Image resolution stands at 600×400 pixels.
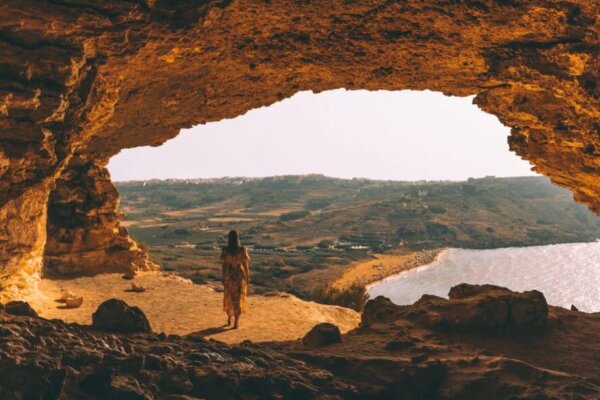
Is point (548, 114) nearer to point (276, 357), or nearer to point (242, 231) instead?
point (276, 357)

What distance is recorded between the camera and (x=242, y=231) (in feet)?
178

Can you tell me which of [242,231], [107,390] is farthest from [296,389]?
[242,231]

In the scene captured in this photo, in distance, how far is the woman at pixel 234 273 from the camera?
1204 cm

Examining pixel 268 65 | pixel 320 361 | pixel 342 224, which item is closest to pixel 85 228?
pixel 268 65

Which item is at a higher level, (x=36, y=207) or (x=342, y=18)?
(x=342, y=18)

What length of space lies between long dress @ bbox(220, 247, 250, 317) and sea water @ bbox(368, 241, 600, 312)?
9622 mm

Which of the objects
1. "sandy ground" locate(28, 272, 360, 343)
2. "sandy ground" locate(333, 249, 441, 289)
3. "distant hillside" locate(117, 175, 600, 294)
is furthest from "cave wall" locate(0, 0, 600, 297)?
"sandy ground" locate(333, 249, 441, 289)

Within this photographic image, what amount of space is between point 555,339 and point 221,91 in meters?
9.21

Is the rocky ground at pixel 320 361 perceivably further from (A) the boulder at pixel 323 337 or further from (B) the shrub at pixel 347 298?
(B) the shrub at pixel 347 298

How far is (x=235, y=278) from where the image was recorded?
12141 mm

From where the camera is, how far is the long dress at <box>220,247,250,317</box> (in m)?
12.1

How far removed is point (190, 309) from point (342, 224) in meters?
42.1

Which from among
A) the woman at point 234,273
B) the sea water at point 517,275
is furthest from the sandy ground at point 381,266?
the woman at point 234,273

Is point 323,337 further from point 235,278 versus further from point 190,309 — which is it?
point 190,309
